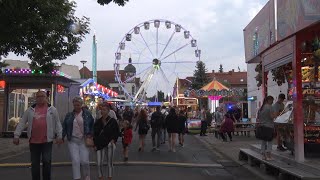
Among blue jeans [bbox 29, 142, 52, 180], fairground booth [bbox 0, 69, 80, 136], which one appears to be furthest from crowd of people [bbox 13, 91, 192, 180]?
fairground booth [bbox 0, 69, 80, 136]

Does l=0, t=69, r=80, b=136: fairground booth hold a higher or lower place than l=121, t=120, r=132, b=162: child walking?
higher

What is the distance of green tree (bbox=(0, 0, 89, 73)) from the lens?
10280mm

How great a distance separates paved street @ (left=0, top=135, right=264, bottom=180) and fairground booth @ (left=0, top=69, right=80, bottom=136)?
7597 mm

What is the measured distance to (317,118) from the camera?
11.4m

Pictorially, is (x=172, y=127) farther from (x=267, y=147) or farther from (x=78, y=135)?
(x=78, y=135)

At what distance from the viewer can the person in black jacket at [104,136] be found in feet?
32.0

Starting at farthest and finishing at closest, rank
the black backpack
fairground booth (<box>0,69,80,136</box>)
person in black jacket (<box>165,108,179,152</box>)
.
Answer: fairground booth (<box>0,69,80,136</box>) < the black backpack < person in black jacket (<box>165,108,179,152</box>)

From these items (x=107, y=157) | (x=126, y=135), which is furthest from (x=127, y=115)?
(x=107, y=157)

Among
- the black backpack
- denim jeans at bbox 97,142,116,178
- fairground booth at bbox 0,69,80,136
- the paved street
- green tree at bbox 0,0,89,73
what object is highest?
green tree at bbox 0,0,89,73

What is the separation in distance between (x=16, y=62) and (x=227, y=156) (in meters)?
38.6

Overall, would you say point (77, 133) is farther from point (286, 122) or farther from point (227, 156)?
point (227, 156)

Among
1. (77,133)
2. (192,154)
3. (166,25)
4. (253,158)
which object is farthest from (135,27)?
(77,133)

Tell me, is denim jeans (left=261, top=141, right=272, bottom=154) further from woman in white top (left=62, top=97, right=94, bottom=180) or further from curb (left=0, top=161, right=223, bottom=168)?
woman in white top (left=62, top=97, right=94, bottom=180)

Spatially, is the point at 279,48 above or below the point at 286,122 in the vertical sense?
above
